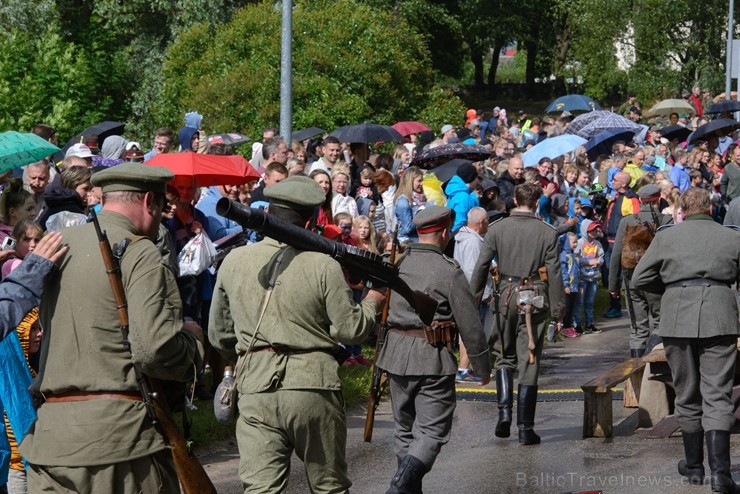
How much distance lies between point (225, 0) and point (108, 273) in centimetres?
2710

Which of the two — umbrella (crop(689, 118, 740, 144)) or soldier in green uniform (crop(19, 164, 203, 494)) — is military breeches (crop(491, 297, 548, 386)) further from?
umbrella (crop(689, 118, 740, 144))

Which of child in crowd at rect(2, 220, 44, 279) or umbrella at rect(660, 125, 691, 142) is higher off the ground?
umbrella at rect(660, 125, 691, 142)

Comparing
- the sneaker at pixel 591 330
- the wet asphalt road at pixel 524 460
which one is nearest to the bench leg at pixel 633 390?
the wet asphalt road at pixel 524 460

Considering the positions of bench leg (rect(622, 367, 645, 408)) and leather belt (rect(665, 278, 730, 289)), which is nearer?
leather belt (rect(665, 278, 730, 289))

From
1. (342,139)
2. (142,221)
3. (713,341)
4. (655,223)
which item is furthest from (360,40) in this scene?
(142,221)

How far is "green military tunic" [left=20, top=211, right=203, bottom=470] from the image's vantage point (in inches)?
196

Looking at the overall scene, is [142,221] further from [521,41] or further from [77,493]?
[521,41]

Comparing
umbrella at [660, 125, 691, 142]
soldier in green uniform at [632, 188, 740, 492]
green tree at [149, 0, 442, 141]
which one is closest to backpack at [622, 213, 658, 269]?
soldier in green uniform at [632, 188, 740, 492]

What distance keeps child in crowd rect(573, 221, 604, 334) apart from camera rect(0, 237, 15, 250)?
9.42 m

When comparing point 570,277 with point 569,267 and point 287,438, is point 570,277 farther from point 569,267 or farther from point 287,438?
point 287,438

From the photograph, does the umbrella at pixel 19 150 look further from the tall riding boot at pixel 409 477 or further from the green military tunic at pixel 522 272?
the tall riding boot at pixel 409 477

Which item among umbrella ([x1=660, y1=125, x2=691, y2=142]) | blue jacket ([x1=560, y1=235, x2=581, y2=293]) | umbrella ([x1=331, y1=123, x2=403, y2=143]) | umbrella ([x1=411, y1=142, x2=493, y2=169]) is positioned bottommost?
blue jacket ([x1=560, y1=235, x2=581, y2=293])

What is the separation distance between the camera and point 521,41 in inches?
2247

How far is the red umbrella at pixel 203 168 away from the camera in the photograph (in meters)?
10.0
